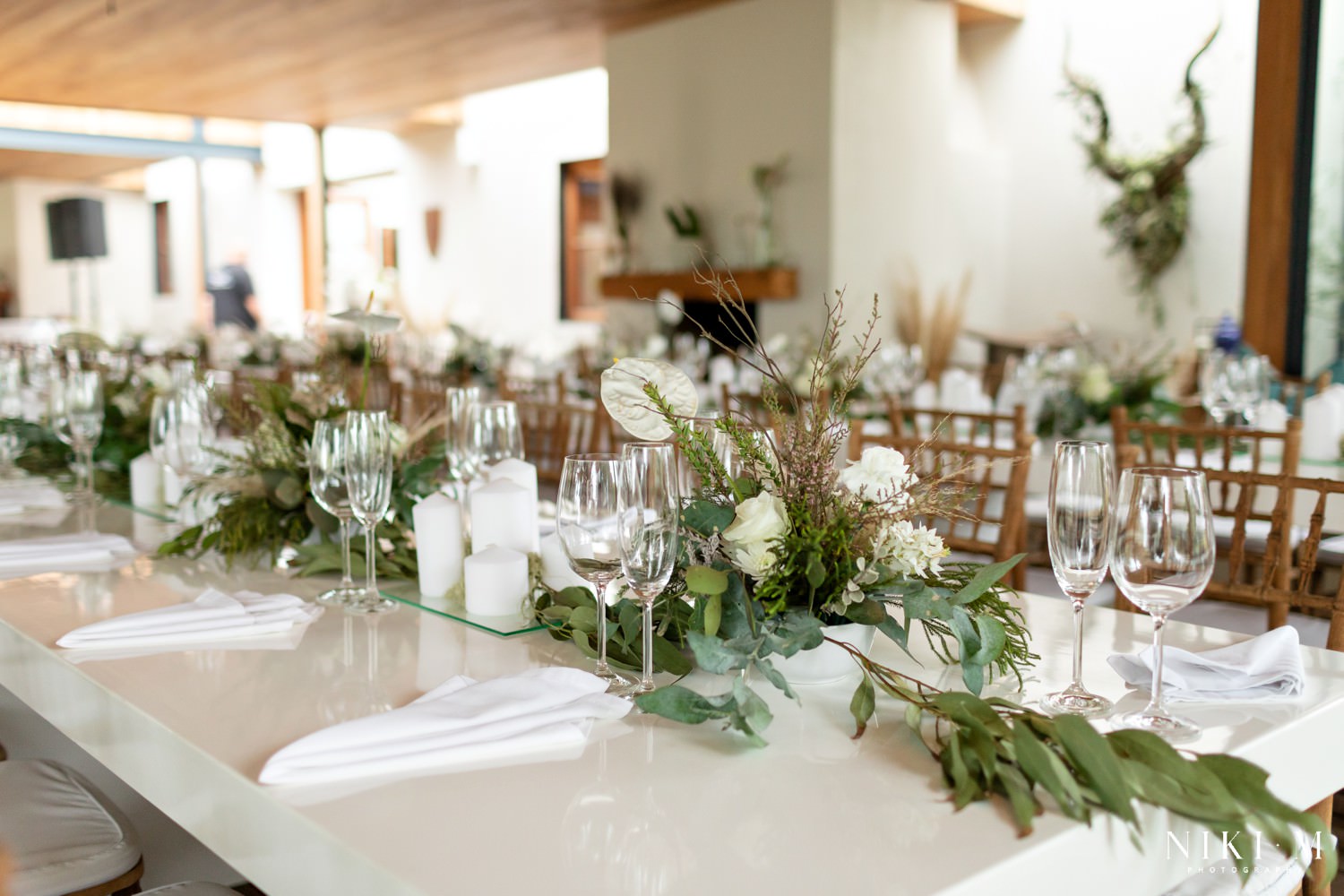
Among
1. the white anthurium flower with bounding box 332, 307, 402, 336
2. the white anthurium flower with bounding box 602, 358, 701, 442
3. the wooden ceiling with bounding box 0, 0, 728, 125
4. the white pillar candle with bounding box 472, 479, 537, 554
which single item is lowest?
the white pillar candle with bounding box 472, 479, 537, 554

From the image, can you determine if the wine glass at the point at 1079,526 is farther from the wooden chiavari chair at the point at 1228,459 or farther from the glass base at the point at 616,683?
the wooden chiavari chair at the point at 1228,459

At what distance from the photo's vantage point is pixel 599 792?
2.96 ft

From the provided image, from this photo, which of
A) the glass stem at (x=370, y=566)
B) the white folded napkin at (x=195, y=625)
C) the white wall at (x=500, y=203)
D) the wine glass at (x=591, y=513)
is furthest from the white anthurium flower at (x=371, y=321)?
the white wall at (x=500, y=203)

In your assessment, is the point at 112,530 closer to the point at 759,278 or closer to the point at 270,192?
the point at 759,278

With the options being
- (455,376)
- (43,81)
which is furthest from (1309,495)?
(43,81)

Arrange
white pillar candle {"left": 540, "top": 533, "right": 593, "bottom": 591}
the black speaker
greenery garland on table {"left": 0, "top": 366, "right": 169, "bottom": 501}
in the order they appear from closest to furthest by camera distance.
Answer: white pillar candle {"left": 540, "top": 533, "right": 593, "bottom": 591} < greenery garland on table {"left": 0, "top": 366, "right": 169, "bottom": 501} < the black speaker

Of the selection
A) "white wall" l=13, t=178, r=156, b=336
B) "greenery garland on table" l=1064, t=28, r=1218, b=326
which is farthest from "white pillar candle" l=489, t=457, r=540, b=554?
"white wall" l=13, t=178, r=156, b=336

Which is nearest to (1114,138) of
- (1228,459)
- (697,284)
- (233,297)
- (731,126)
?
(731,126)

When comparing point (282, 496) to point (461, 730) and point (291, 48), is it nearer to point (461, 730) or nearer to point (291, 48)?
point (461, 730)

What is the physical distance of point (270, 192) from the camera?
13.3 meters

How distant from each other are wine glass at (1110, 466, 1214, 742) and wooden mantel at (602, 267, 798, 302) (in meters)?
5.04

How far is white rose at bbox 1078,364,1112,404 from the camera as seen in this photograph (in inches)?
137

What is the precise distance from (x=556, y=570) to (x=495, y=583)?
7cm

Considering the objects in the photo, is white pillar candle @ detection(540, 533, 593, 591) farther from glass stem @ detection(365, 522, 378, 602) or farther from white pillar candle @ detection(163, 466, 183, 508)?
white pillar candle @ detection(163, 466, 183, 508)
